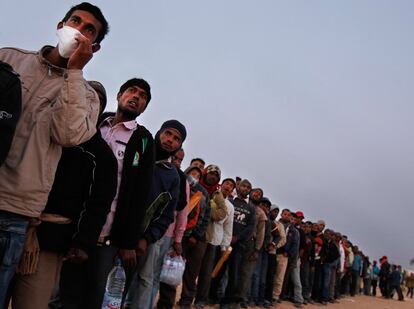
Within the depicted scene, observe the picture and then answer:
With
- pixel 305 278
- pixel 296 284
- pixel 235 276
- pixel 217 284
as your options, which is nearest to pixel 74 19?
pixel 235 276

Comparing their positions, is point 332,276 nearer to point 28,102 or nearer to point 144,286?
point 144,286

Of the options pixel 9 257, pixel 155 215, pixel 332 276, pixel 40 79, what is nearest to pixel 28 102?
pixel 40 79

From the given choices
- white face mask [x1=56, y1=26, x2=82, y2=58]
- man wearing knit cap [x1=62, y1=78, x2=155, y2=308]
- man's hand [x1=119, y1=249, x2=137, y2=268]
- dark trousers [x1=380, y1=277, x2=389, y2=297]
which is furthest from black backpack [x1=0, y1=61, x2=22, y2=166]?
dark trousers [x1=380, y1=277, x2=389, y2=297]

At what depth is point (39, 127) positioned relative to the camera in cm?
232

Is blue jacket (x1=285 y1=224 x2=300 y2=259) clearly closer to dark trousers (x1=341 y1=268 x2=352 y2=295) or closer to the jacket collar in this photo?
dark trousers (x1=341 y1=268 x2=352 y2=295)

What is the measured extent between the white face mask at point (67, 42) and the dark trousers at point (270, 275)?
8.41m

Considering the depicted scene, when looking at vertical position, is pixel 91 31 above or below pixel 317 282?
above

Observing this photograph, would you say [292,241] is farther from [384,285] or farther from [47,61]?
[384,285]

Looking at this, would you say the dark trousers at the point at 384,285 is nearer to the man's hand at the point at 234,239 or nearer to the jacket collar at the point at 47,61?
the man's hand at the point at 234,239

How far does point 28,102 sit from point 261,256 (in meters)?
8.07

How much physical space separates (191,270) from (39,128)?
5035 mm

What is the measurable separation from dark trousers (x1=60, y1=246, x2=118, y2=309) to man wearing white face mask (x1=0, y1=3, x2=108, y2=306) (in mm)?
854

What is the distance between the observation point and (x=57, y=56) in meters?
2.51

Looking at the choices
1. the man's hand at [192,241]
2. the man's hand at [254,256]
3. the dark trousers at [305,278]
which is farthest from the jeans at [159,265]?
the dark trousers at [305,278]
